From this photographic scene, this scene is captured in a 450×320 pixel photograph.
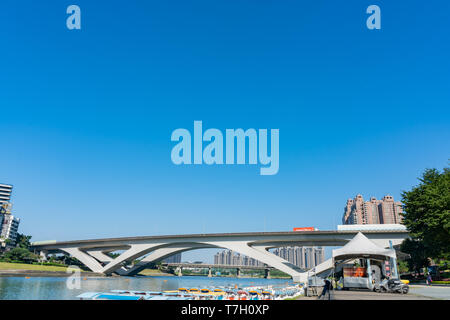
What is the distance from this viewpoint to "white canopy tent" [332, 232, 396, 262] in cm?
1855

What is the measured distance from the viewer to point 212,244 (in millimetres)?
75062

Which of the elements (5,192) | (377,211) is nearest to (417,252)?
(377,211)

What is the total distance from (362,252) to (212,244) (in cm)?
5983

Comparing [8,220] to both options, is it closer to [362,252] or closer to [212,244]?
[212,244]

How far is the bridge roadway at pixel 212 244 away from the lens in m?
62.2

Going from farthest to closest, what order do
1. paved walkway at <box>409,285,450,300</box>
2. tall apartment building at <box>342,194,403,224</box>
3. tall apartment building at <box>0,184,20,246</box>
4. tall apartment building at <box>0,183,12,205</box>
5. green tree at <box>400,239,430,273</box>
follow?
tall apartment building at <box>0,183,12,205</box> → tall apartment building at <box>0,184,20,246</box> → tall apartment building at <box>342,194,403,224</box> → green tree at <box>400,239,430,273</box> → paved walkway at <box>409,285,450,300</box>

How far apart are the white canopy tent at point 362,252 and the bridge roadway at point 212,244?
4430cm

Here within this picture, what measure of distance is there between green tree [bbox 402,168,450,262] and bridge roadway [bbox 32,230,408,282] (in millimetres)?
25895

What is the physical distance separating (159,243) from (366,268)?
219 ft

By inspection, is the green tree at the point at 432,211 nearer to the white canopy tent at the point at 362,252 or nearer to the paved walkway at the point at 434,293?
the paved walkway at the point at 434,293

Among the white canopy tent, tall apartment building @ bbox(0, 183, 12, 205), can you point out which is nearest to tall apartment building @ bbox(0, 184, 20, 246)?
tall apartment building @ bbox(0, 183, 12, 205)

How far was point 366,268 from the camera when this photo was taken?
762 inches
